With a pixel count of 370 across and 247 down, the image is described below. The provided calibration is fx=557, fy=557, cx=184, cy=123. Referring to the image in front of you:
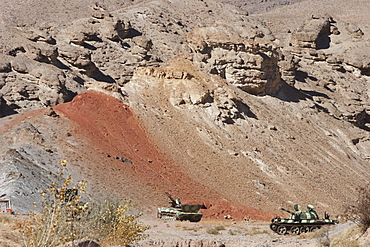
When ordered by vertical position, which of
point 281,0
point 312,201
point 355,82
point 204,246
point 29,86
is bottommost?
point 281,0

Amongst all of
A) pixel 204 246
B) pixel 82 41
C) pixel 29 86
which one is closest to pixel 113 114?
pixel 29 86

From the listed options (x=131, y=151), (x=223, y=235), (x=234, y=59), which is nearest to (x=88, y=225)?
(x=223, y=235)

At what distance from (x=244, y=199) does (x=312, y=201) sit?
522 centimetres

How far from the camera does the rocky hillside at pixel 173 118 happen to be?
33594 mm

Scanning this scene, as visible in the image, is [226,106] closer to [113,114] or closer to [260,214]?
[113,114]

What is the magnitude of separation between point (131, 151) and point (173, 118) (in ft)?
19.7

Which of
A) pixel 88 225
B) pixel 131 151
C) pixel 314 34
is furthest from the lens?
pixel 314 34

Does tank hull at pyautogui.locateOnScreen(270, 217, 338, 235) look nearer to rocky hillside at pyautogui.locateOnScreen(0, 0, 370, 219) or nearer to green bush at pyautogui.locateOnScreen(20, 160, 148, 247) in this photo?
rocky hillside at pyautogui.locateOnScreen(0, 0, 370, 219)

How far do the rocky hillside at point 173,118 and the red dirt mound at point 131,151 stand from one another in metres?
0.11

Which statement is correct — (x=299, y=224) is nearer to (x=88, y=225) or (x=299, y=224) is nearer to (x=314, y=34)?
(x=88, y=225)

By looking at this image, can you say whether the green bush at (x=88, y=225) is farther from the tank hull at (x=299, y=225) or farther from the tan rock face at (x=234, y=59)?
the tan rock face at (x=234, y=59)

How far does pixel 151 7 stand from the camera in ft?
229

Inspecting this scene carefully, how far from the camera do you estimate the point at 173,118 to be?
4259 centimetres

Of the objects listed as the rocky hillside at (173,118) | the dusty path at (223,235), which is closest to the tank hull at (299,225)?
the dusty path at (223,235)
